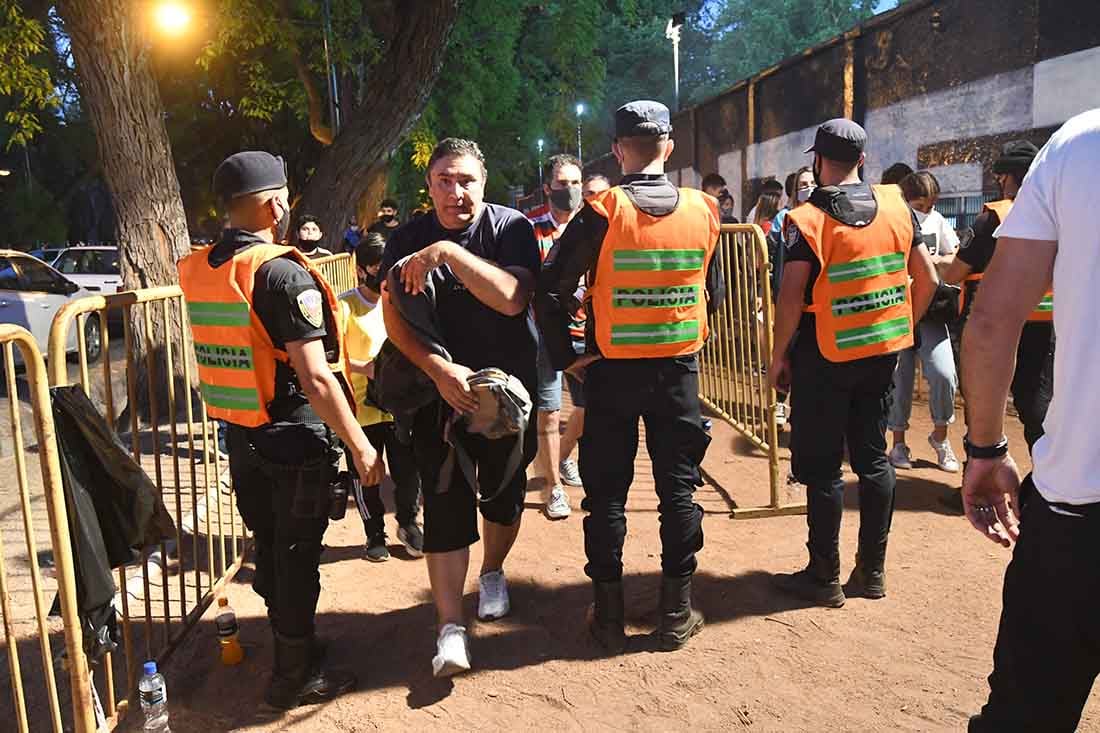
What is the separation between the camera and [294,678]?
3.21 m

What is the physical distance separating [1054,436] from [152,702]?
280 centimetres

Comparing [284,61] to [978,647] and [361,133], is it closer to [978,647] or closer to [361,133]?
[361,133]

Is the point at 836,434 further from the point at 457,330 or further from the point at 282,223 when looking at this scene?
the point at 282,223

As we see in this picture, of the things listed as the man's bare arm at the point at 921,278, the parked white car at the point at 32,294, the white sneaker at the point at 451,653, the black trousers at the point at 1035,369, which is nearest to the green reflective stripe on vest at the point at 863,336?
the man's bare arm at the point at 921,278

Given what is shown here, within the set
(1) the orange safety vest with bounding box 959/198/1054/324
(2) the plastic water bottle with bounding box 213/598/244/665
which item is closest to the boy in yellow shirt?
(2) the plastic water bottle with bounding box 213/598/244/665

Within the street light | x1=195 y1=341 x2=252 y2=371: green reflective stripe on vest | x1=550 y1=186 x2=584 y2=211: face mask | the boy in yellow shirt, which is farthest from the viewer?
the street light

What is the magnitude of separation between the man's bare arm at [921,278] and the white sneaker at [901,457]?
2.14 m

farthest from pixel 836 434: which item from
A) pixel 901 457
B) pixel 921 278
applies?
pixel 901 457

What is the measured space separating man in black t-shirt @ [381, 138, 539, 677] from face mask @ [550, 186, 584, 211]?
2038 millimetres

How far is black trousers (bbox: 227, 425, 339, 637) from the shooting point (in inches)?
122

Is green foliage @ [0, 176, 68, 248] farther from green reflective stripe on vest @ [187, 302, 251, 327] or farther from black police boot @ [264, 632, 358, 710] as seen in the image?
black police boot @ [264, 632, 358, 710]

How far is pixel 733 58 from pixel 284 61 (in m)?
39.9

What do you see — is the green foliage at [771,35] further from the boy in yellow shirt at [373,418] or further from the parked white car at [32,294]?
the boy in yellow shirt at [373,418]

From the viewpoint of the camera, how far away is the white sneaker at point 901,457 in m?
5.97
